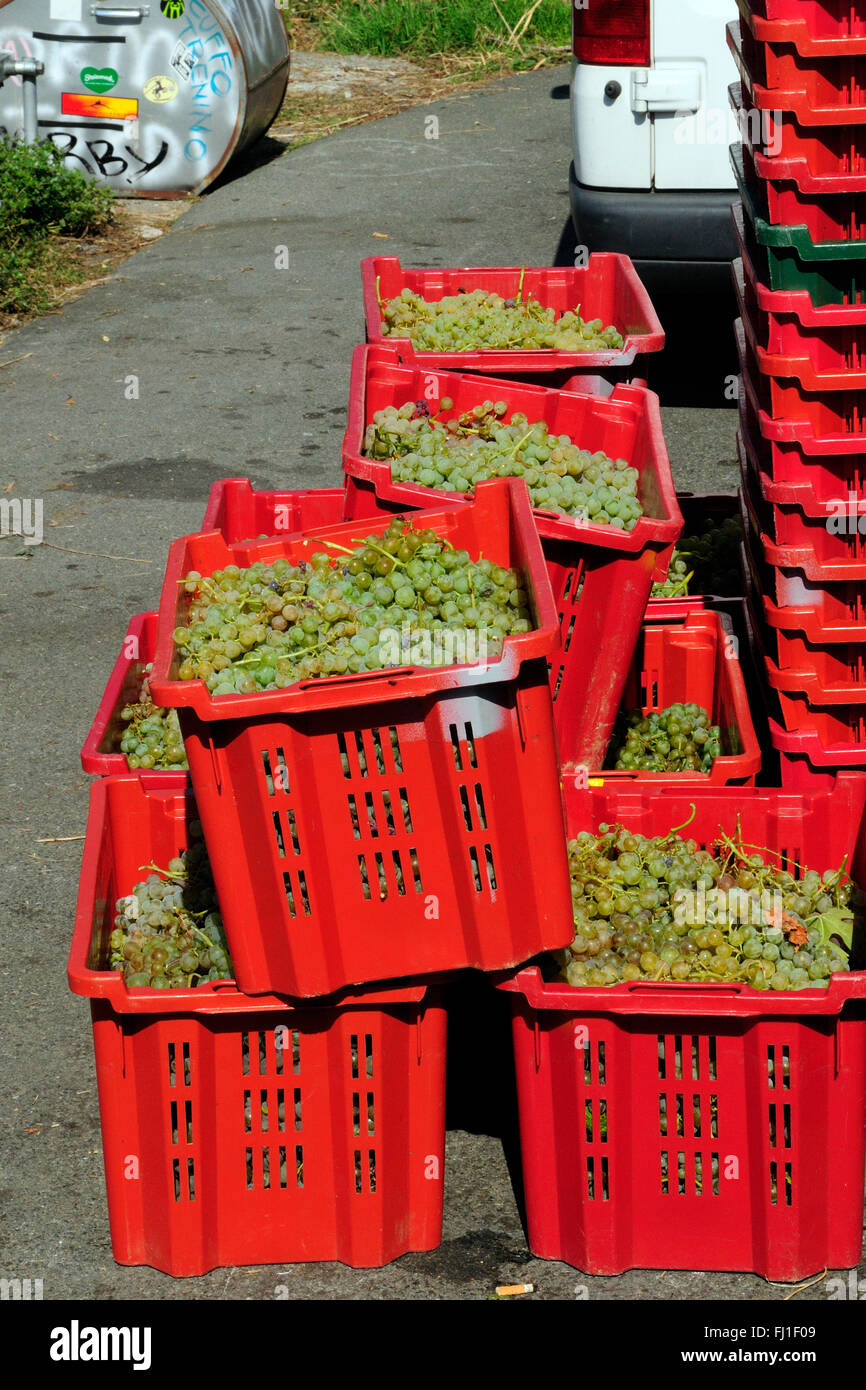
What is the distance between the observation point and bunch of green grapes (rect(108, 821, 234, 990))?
115 inches

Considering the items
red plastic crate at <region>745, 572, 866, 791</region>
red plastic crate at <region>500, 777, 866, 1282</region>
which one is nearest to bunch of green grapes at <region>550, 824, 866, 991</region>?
red plastic crate at <region>500, 777, 866, 1282</region>

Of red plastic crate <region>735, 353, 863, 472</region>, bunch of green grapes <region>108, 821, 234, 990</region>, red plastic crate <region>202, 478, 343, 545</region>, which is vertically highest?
red plastic crate <region>735, 353, 863, 472</region>

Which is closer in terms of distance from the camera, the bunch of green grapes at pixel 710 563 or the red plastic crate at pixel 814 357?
the red plastic crate at pixel 814 357

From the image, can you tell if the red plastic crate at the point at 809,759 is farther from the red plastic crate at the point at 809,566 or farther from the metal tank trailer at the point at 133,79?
the metal tank trailer at the point at 133,79

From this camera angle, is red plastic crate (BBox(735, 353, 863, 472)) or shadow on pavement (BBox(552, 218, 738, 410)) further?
shadow on pavement (BBox(552, 218, 738, 410))

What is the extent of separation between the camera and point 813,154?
306 centimetres

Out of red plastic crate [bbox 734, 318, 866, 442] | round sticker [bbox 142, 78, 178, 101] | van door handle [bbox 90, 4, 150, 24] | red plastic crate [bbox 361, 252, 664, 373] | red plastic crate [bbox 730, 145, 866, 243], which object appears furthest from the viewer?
round sticker [bbox 142, 78, 178, 101]

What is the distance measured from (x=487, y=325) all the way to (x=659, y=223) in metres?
1.82

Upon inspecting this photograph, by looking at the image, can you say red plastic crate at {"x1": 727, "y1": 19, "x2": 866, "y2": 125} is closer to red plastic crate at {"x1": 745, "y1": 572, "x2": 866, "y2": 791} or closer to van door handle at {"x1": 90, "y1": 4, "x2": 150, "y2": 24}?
red plastic crate at {"x1": 745, "y1": 572, "x2": 866, "y2": 791}

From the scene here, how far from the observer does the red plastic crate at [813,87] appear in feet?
9.80

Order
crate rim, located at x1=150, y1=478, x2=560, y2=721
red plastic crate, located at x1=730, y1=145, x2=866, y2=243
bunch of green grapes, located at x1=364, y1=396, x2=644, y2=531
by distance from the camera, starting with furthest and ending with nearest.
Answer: bunch of green grapes, located at x1=364, y1=396, x2=644, y2=531, red plastic crate, located at x1=730, y1=145, x2=866, y2=243, crate rim, located at x1=150, y1=478, x2=560, y2=721

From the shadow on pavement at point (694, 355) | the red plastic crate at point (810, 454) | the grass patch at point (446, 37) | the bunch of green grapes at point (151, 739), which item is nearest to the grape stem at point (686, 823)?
the red plastic crate at point (810, 454)

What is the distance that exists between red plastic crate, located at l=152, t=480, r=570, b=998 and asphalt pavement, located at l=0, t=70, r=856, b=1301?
683mm

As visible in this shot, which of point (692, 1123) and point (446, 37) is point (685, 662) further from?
point (446, 37)
